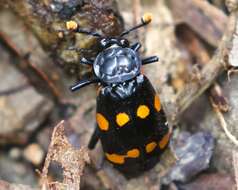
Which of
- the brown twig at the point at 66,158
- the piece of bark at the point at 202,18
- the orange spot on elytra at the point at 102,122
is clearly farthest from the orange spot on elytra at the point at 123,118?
the piece of bark at the point at 202,18

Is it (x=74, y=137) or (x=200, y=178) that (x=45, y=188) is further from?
(x=200, y=178)

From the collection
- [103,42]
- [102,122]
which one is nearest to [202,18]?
[103,42]

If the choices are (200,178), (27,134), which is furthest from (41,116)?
(200,178)

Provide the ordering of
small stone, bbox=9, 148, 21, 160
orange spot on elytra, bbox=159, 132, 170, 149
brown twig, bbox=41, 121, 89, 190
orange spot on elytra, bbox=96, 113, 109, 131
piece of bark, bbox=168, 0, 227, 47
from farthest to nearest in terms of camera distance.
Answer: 1. small stone, bbox=9, 148, 21, 160
2. piece of bark, bbox=168, 0, 227, 47
3. orange spot on elytra, bbox=159, 132, 170, 149
4. orange spot on elytra, bbox=96, 113, 109, 131
5. brown twig, bbox=41, 121, 89, 190

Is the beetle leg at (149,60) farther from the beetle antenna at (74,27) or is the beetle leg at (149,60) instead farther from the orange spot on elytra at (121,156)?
the orange spot on elytra at (121,156)

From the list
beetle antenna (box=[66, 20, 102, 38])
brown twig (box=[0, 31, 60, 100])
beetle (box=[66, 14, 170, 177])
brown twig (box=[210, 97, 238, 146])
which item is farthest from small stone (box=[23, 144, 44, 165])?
brown twig (box=[210, 97, 238, 146])

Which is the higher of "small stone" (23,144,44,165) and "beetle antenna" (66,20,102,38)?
"beetle antenna" (66,20,102,38)

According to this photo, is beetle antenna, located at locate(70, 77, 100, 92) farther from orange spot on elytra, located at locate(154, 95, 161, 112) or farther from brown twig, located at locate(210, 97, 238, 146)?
brown twig, located at locate(210, 97, 238, 146)
